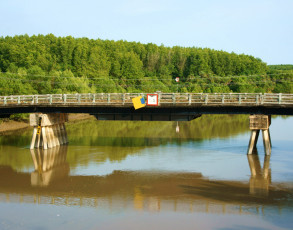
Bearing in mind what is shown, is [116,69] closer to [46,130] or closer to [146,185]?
[46,130]

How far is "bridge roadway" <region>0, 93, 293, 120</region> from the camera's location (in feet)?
140

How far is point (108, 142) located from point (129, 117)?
771cm

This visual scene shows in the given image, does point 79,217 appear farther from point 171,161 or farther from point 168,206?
point 171,161

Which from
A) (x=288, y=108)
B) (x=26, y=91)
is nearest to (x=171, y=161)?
(x=288, y=108)

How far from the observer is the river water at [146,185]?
24391 millimetres

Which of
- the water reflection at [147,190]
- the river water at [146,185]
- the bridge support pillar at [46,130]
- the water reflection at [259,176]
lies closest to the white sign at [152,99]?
the river water at [146,185]

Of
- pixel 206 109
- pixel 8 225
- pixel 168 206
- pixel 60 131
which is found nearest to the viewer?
pixel 8 225

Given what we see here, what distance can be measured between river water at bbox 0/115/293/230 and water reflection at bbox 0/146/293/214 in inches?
2.8

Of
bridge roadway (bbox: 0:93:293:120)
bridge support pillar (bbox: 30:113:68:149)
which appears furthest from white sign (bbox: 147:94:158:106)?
bridge support pillar (bbox: 30:113:68:149)

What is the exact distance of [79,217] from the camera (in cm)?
2494

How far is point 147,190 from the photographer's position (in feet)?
101

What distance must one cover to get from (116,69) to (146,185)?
109617 mm

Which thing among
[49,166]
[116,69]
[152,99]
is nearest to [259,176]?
[152,99]

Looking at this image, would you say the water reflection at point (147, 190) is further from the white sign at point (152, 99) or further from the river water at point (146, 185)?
the white sign at point (152, 99)
